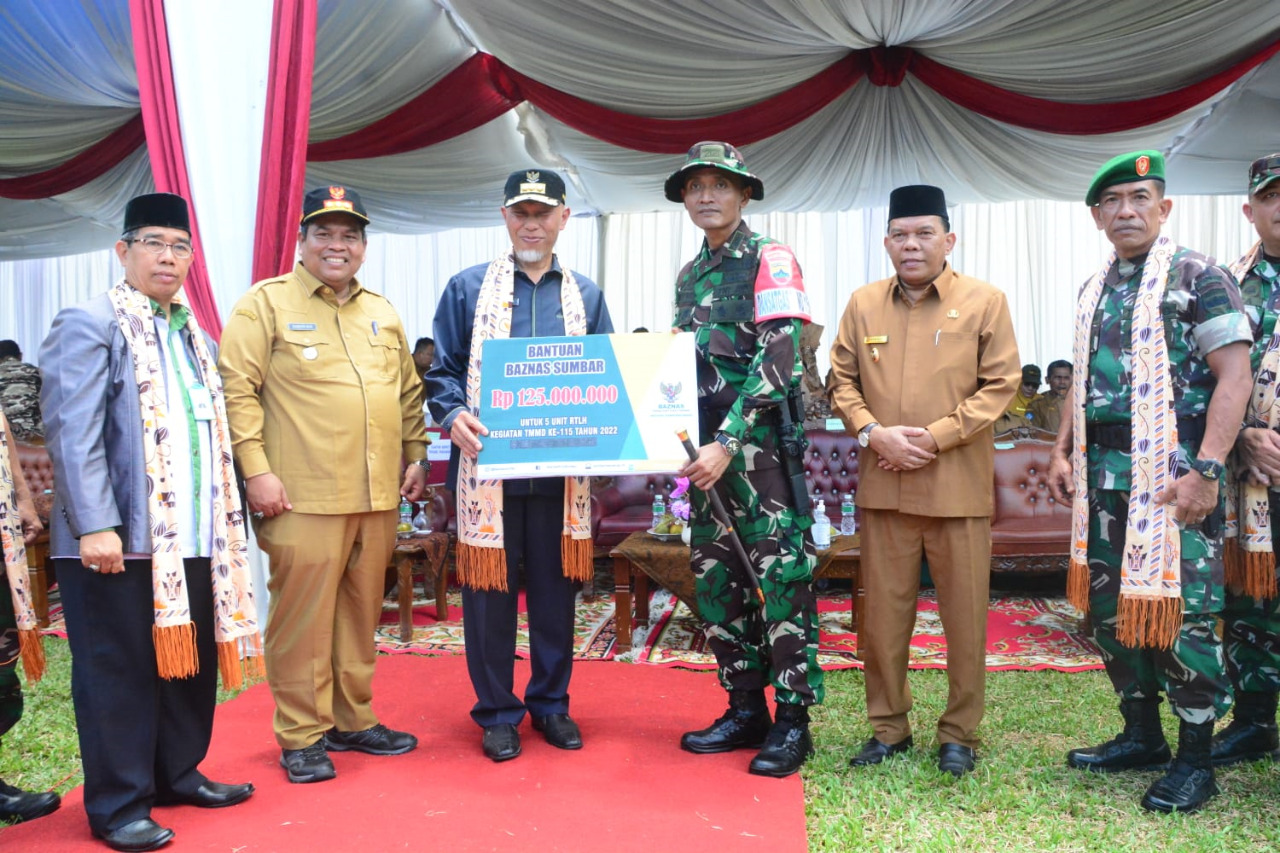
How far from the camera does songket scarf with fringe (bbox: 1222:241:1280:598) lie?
2.78m

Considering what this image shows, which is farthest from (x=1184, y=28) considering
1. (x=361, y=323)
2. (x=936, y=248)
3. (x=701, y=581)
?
(x=361, y=323)

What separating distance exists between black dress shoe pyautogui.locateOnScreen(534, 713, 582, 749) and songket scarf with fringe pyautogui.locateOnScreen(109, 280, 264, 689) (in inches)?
40.9

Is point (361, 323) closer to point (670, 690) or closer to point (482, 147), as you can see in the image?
point (670, 690)

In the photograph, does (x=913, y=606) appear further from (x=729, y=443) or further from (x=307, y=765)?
(x=307, y=765)

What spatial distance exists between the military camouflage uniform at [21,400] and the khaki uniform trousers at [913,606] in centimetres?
633

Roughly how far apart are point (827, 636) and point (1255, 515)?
2.45 meters

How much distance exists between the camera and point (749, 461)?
297 cm

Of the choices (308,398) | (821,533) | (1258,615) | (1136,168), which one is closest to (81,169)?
(308,398)

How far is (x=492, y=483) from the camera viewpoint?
3.08m

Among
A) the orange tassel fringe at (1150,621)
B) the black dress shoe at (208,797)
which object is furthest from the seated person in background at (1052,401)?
the black dress shoe at (208,797)

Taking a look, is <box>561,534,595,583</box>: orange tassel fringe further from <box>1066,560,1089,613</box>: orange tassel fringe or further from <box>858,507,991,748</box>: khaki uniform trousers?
<box>1066,560,1089,613</box>: orange tassel fringe

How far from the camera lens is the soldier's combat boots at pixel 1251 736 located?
3.01 meters

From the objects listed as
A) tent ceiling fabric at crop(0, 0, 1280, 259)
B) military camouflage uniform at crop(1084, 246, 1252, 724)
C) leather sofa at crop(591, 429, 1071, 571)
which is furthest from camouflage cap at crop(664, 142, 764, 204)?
tent ceiling fabric at crop(0, 0, 1280, 259)

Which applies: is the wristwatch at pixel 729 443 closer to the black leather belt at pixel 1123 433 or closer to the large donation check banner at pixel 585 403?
the large donation check banner at pixel 585 403
